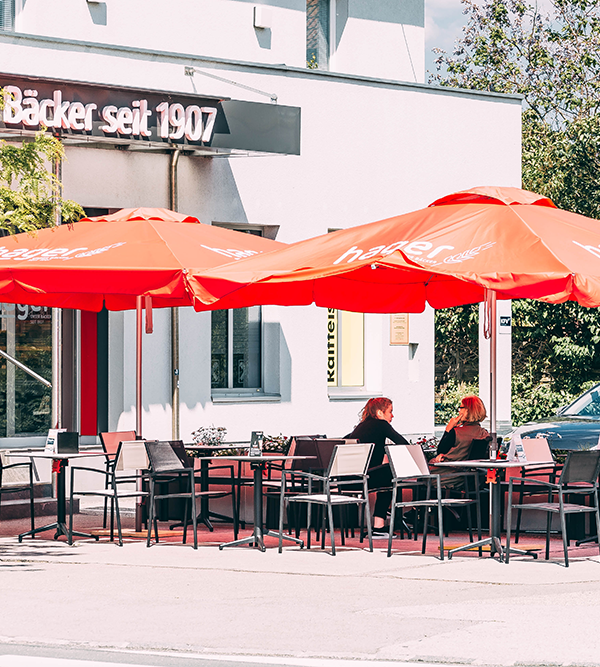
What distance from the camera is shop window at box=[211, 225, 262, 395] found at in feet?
54.7

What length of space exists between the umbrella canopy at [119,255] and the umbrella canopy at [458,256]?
0.62 metres

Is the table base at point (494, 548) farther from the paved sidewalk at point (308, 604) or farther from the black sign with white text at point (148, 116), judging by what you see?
the black sign with white text at point (148, 116)

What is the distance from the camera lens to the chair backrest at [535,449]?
1137 cm

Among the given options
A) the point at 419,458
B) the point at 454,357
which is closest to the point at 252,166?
the point at 419,458

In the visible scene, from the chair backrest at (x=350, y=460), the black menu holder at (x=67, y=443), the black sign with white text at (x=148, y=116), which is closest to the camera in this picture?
the chair backrest at (x=350, y=460)

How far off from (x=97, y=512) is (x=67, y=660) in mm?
7878

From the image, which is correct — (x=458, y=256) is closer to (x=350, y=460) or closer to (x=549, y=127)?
(x=350, y=460)

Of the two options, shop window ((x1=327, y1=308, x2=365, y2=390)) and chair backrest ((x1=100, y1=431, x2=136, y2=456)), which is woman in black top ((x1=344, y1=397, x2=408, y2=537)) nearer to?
chair backrest ((x1=100, y1=431, x2=136, y2=456))

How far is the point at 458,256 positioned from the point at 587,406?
8.70 meters

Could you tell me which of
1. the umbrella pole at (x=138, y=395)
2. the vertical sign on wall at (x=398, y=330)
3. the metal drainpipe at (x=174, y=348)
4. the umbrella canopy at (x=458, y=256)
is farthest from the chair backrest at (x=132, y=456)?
the vertical sign on wall at (x=398, y=330)

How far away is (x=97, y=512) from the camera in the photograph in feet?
47.2

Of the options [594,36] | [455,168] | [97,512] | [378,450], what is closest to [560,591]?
[378,450]

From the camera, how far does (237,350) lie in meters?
16.8

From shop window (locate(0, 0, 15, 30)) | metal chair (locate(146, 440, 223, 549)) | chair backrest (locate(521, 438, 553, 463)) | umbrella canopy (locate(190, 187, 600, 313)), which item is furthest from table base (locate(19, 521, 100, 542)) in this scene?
shop window (locate(0, 0, 15, 30))
